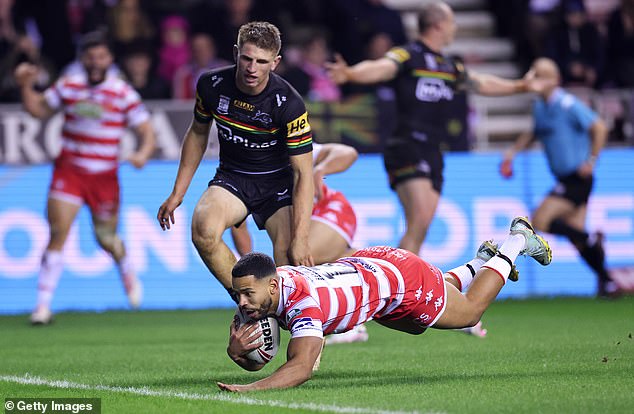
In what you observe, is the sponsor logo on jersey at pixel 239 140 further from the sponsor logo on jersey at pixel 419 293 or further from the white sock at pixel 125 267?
the white sock at pixel 125 267

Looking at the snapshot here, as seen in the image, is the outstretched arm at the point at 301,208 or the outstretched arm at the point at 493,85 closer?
the outstretched arm at the point at 301,208

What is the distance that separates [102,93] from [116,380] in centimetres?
580

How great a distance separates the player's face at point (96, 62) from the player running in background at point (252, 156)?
4499 mm

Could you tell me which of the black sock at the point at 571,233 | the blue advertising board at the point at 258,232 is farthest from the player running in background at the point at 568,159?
the blue advertising board at the point at 258,232

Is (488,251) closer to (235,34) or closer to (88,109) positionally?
(88,109)

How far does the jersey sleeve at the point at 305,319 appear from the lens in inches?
282

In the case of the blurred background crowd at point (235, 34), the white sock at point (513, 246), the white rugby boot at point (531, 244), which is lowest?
the blurred background crowd at point (235, 34)

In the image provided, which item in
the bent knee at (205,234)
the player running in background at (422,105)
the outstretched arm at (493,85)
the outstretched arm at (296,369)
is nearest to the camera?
the outstretched arm at (296,369)

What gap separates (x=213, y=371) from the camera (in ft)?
28.8

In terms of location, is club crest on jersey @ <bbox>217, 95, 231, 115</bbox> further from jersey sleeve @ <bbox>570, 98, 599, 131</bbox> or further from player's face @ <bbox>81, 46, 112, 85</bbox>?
jersey sleeve @ <bbox>570, 98, 599, 131</bbox>

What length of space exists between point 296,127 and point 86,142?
5364 mm

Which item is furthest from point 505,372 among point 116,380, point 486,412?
point 116,380

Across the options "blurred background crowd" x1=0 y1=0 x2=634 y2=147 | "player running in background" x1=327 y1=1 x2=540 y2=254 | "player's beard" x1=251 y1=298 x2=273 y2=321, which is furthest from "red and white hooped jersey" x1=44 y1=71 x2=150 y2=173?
"player's beard" x1=251 y1=298 x2=273 y2=321

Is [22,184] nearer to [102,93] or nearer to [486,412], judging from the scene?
[102,93]
